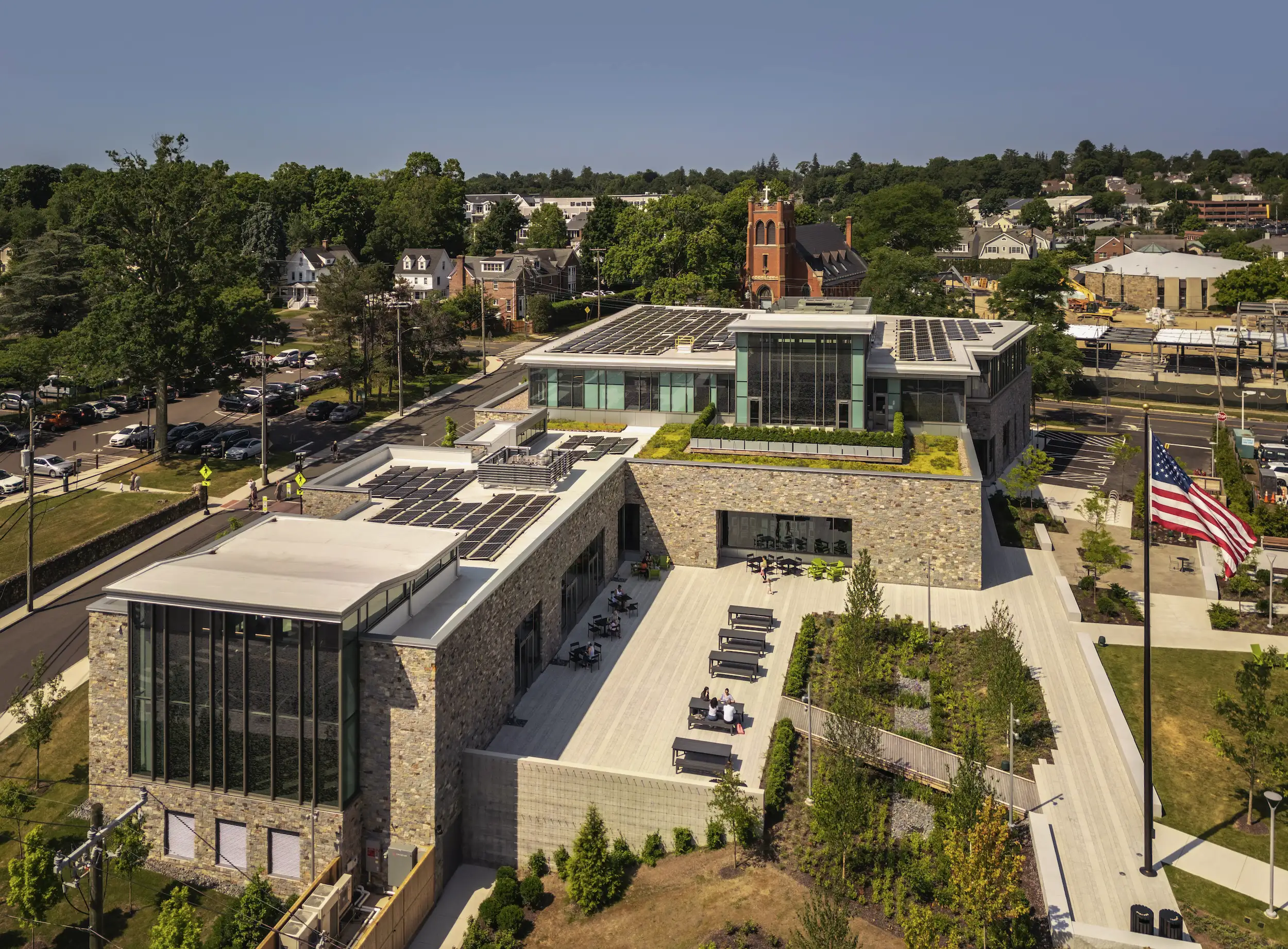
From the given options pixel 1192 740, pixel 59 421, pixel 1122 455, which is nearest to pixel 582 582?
pixel 1192 740

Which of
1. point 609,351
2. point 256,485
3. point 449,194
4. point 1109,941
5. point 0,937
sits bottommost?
point 0,937

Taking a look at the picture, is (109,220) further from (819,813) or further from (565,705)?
(819,813)

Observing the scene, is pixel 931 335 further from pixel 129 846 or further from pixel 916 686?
pixel 129 846

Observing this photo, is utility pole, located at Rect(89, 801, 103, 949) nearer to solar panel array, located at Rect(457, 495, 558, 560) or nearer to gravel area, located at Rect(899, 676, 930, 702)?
solar panel array, located at Rect(457, 495, 558, 560)

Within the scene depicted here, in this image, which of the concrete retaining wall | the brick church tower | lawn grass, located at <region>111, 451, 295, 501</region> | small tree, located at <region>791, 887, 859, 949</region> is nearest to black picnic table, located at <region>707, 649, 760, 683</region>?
the concrete retaining wall

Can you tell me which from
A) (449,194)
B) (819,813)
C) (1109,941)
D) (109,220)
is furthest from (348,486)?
(449,194)
